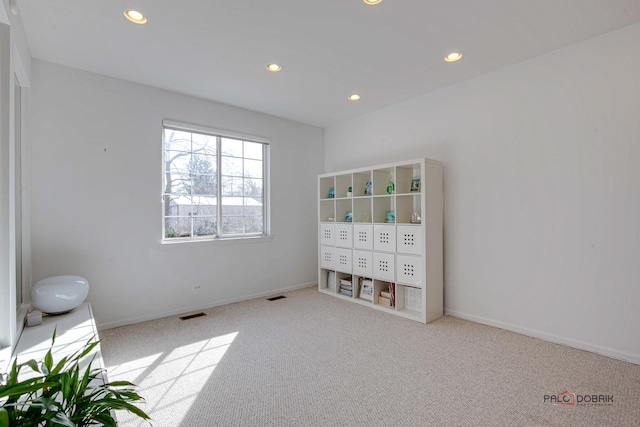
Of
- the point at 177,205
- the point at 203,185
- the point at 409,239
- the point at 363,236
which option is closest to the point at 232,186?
the point at 203,185

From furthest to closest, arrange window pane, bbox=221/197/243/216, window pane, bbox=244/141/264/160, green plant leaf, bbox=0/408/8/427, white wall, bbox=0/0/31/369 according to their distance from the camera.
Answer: window pane, bbox=244/141/264/160 → window pane, bbox=221/197/243/216 → white wall, bbox=0/0/31/369 → green plant leaf, bbox=0/408/8/427

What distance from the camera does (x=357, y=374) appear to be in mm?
2283

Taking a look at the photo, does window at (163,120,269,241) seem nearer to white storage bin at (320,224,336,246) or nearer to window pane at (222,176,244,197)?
window pane at (222,176,244,197)

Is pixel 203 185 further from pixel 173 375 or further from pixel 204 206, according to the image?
pixel 173 375

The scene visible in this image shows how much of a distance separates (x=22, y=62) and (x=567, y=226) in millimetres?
4618

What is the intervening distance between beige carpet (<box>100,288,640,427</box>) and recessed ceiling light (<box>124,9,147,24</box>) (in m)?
2.59

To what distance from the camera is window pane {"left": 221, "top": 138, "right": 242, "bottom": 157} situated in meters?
4.13

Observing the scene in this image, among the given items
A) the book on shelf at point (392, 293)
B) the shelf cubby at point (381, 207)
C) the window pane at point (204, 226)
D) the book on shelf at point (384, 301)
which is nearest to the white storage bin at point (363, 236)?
the shelf cubby at point (381, 207)

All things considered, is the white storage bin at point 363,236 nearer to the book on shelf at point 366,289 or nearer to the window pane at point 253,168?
the book on shelf at point 366,289

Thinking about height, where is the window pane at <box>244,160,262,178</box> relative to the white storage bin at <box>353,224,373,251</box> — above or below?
above

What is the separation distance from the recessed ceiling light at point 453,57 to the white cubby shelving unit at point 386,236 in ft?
3.19

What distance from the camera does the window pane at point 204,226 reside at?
12.7 feet

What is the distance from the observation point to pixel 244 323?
3326 millimetres

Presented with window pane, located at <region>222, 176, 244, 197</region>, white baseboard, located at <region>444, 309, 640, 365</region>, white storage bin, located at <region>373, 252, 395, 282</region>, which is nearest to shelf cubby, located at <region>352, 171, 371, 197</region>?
white storage bin, located at <region>373, 252, 395, 282</region>
